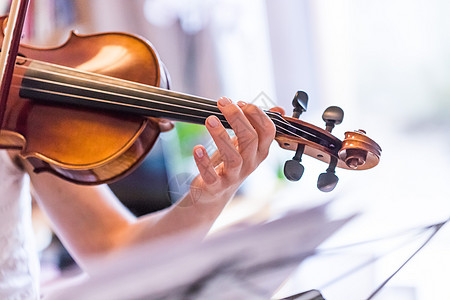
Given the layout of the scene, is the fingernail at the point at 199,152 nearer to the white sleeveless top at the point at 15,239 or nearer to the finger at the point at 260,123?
the finger at the point at 260,123

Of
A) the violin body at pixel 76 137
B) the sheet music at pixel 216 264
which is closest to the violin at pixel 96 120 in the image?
the violin body at pixel 76 137

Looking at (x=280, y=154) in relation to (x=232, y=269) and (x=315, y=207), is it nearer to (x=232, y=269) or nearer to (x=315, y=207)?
(x=315, y=207)

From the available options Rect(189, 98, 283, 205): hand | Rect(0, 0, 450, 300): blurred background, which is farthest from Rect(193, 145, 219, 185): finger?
Rect(0, 0, 450, 300): blurred background

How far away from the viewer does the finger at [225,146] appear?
552 mm

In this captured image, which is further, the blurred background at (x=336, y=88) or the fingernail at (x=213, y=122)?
the blurred background at (x=336, y=88)

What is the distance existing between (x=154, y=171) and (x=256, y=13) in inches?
19.9

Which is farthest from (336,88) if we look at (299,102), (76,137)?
(76,137)

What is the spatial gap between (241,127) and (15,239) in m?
0.37

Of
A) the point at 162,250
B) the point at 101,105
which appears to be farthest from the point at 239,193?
the point at 101,105

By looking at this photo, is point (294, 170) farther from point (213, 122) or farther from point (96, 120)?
point (96, 120)

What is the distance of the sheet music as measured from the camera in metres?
0.51

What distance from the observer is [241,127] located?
0.57 metres

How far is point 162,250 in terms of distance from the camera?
74 cm

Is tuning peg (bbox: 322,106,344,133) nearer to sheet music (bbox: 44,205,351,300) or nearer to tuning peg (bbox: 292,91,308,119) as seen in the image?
tuning peg (bbox: 292,91,308,119)
